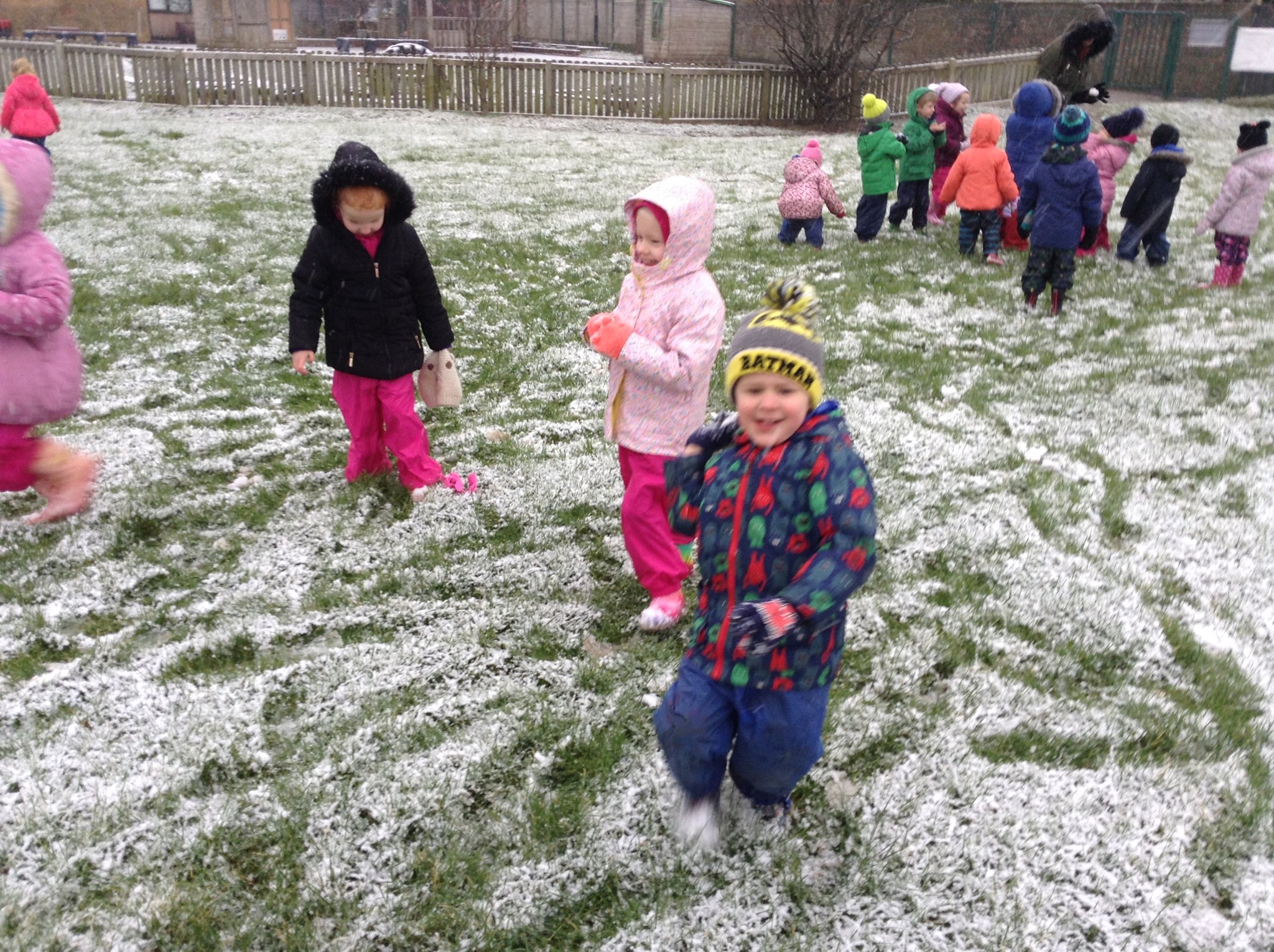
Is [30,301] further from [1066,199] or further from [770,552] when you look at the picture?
[1066,199]

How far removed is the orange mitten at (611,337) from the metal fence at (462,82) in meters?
16.9

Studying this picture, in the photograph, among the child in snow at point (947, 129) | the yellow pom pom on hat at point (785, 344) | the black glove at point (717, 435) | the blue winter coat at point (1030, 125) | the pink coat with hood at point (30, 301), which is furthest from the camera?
the child in snow at point (947, 129)

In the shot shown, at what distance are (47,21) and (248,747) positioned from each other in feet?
138

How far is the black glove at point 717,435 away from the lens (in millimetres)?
2381

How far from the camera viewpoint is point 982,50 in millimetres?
23766

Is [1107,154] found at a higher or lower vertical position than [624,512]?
higher

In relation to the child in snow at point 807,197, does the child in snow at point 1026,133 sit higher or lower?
higher

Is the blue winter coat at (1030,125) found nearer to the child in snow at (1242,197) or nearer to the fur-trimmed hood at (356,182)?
the child in snow at (1242,197)

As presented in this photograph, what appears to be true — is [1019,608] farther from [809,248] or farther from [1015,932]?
[809,248]

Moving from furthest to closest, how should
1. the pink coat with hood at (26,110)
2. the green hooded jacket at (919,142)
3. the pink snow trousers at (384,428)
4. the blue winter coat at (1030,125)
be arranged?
the pink coat with hood at (26,110) → the green hooded jacket at (919,142) → the blue winter coat at (1030,125) → the pink snow trousers at (384,428)

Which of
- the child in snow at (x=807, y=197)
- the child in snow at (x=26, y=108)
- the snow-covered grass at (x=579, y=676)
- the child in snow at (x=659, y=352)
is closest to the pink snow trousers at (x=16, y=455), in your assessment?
the snow-covered grass at (x=579, y=676)

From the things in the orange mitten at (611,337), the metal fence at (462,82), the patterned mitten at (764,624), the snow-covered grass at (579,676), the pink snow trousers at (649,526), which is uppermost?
the metal fence at (462,82)

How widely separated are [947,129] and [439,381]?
769 cm

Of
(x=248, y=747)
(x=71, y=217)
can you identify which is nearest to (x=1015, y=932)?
(x=248, y=747)
